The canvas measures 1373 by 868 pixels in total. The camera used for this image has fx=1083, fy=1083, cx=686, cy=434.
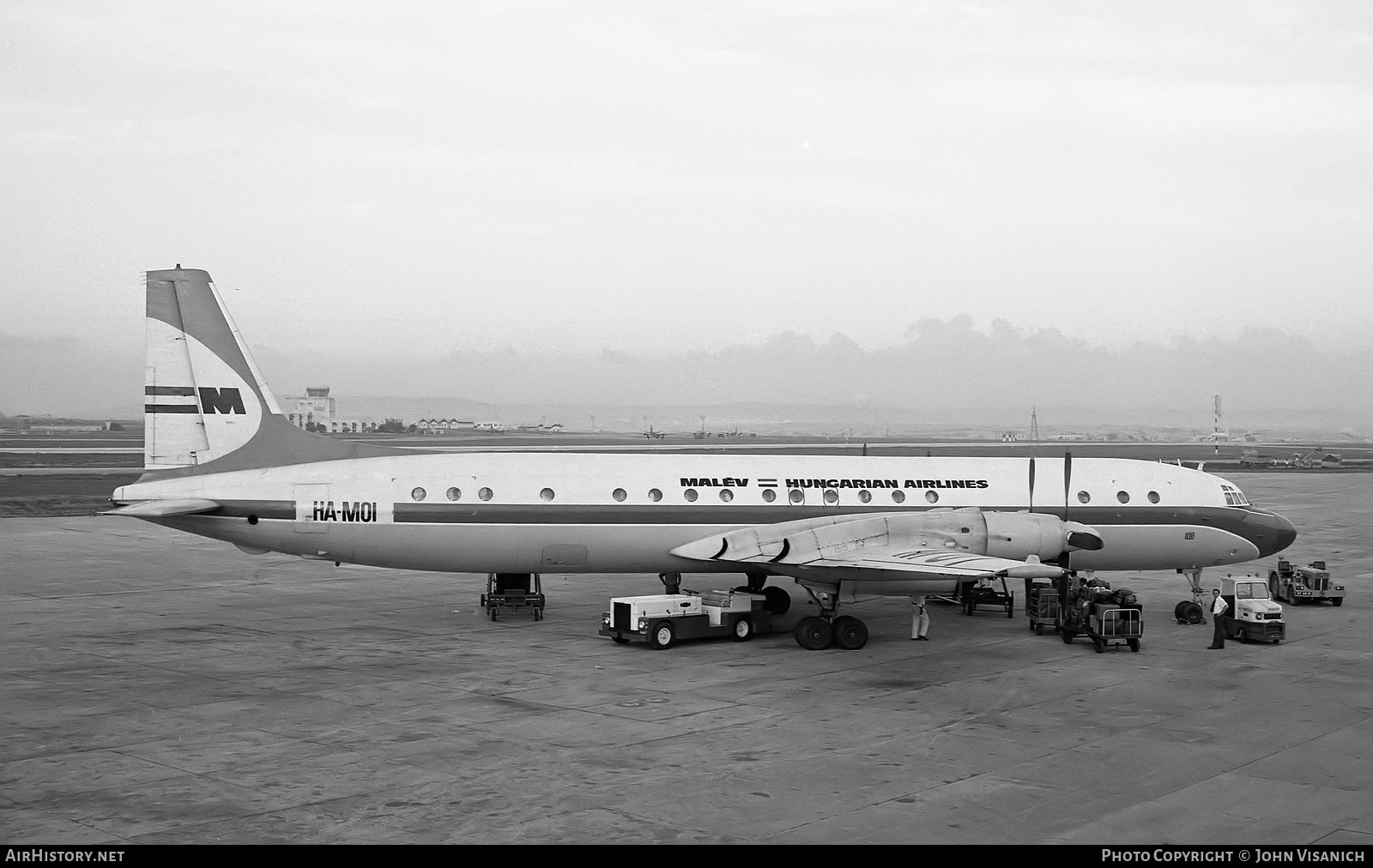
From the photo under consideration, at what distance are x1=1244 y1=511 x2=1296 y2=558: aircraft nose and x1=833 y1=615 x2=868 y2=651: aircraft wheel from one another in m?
11.9

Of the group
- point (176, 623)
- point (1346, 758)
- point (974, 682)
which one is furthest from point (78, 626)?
point (1346, 758)

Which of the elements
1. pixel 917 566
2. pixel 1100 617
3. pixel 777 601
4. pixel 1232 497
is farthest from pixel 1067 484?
pixel 777 601

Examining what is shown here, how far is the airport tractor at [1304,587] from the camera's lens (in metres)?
28.6

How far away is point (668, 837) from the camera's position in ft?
36.7

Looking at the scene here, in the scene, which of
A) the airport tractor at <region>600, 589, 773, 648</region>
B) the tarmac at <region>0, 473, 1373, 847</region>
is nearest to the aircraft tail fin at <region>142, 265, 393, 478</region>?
the tarmac at <region>0, 473, 1373, 847</region>

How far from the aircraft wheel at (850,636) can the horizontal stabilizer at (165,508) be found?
43.6ft

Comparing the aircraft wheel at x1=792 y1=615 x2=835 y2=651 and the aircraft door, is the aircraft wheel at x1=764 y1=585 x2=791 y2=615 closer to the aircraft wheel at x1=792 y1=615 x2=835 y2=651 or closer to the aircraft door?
the aircraft wheel at x1=792 y1=615 x2=835 y2=651

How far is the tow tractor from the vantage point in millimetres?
21891

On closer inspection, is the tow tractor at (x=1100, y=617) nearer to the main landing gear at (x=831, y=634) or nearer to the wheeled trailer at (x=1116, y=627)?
the wheeled trailer at (x=1116, y=627)

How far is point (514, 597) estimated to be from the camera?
25.4 metres

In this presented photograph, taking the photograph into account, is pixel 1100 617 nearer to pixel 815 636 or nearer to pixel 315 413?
pixel 815 636

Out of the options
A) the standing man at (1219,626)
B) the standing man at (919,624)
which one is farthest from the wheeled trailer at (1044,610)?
the standing man at (1219,626)

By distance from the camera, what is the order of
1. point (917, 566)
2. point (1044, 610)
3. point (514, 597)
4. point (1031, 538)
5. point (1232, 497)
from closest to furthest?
point (917, 566) → point (1031, 538) → point (1044, 610) → point (514, 597) → point (1232, 497)

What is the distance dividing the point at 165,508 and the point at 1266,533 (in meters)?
26.0
